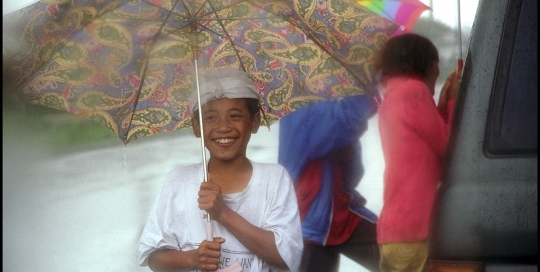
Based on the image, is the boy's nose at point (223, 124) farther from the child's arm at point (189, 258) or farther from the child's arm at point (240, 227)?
the child's arm at point (189, 258)

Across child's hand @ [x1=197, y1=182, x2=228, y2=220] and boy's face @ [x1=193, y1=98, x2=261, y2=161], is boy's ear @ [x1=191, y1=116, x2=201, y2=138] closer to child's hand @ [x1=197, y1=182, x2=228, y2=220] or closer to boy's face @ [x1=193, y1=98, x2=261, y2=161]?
boy's face @ [x1=193, y1=98, x2=261, y2=161]

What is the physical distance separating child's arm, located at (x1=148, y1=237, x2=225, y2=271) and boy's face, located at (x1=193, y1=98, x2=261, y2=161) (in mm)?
408

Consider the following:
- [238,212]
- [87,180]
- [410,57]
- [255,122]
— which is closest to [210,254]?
[238,212]

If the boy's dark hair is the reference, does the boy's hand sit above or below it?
below

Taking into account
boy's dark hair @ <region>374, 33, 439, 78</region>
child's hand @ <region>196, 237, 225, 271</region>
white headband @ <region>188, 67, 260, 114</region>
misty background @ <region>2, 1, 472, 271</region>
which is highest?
boy's dark hair @ <region>374, 33, 439, 78</region>

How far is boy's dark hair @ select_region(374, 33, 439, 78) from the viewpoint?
11.4 ft

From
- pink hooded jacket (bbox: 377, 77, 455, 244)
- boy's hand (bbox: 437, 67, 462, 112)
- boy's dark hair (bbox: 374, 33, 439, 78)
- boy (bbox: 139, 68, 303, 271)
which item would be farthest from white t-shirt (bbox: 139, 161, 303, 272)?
boy's hand (bbox: 437, 67, 462, 112)

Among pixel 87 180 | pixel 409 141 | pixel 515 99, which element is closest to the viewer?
pixel 515 99

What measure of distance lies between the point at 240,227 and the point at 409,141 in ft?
2.88

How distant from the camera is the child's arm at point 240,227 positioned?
3295mm

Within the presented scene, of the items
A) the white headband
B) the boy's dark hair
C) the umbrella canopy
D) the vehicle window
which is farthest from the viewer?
the boy's dark hair

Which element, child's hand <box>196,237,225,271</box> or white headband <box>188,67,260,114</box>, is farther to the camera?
white headband <box>188,67,260,114</box>

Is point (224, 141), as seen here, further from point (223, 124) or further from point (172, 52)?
point (172, 52)

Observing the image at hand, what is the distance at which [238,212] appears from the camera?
3.45m
